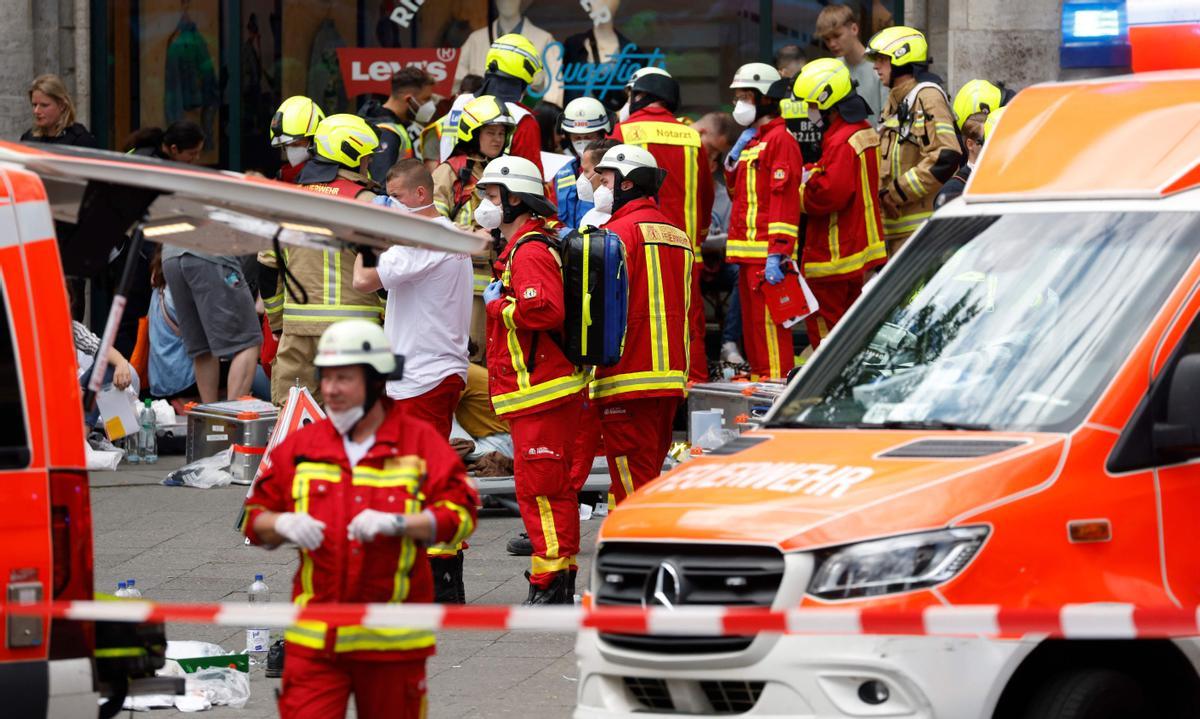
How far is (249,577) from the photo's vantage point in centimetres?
1033

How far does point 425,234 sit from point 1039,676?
2177 millimetres

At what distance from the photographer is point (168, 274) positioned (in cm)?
1366

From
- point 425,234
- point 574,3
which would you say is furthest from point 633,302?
point 574,3

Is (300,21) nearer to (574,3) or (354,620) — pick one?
(574,3)

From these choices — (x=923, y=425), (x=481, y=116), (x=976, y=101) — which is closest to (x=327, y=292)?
(x=481, y=116)

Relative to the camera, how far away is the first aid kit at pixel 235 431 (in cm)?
1295

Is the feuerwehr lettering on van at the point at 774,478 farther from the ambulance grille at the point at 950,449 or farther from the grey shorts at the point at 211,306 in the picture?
the grey shorts at the point at 211,306

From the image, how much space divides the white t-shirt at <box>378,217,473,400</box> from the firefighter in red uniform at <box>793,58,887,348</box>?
356 cm

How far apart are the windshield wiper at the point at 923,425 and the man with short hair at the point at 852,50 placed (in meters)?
7.62

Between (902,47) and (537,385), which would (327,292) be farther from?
(902,47)

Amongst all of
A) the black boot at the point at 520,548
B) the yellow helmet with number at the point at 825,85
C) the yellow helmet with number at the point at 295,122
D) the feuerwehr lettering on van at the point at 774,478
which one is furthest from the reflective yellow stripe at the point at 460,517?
the yellow helmet with number at the point at 825,85

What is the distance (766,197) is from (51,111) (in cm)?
525

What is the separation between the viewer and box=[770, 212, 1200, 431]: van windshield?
20.4 feet

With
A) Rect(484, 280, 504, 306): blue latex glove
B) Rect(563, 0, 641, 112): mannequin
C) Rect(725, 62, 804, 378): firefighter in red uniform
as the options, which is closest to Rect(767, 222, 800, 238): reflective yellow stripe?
Rect(725, 62, 804, 378): firefighter in red uniform
